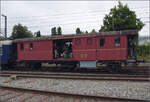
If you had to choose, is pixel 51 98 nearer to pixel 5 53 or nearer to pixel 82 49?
pixel 82 49

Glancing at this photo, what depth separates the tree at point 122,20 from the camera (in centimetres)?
1895

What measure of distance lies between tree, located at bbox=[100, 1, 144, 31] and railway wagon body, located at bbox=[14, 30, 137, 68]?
398 inches

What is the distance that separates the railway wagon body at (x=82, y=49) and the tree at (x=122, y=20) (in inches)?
398

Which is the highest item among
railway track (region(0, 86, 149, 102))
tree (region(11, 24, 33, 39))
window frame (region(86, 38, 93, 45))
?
tree (region(11, 24, 33, 39))

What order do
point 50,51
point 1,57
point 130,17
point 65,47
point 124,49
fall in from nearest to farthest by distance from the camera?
1. point 124,49
2. point 50,51
3. point 65,47
4. point 1,57
5. point 130,17

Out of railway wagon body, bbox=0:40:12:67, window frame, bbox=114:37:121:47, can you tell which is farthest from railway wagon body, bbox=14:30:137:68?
railway wagon body, bbox=0:40:12:67

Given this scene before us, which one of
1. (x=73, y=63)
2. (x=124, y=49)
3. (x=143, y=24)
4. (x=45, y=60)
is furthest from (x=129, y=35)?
(x=143, y=24)

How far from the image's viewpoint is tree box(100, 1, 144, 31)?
746 inches

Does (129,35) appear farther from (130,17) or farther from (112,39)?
(130,17)

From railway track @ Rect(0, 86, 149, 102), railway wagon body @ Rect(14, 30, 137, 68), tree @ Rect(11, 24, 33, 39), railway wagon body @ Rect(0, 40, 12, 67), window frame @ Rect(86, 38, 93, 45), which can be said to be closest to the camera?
railway track @ Rect(0, 86, 149, 102)

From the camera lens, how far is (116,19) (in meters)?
19.6

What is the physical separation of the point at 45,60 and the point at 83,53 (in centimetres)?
398

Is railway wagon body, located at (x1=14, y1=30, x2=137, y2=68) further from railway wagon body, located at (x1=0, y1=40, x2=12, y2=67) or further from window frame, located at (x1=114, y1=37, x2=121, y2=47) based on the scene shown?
railway wagon body, located at (x1=0, y1=40, x2=12, y2=67)

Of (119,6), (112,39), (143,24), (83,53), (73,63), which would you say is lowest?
(73,63)
